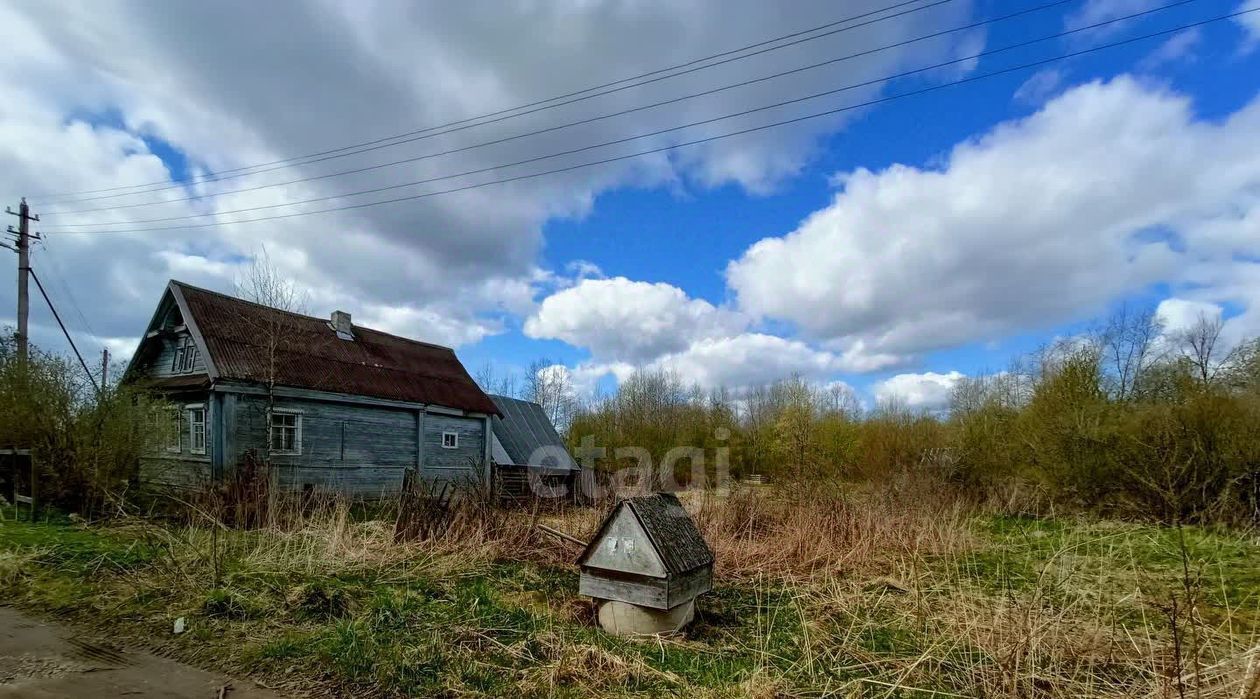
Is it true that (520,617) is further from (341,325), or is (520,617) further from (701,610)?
(341,325)

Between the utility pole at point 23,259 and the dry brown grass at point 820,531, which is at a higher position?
the utility pole at point 23,259

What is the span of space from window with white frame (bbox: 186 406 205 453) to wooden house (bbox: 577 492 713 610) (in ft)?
44.5

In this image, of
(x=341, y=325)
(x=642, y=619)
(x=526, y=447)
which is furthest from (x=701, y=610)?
(x=526, y=447)

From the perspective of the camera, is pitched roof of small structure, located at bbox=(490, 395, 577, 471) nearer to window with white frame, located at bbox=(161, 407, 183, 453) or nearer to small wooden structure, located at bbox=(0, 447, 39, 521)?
window with white frame, located at bbox=(161, 407, 183, 453)

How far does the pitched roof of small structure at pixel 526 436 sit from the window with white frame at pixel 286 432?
7123 mm

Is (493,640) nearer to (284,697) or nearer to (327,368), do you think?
(284,697)

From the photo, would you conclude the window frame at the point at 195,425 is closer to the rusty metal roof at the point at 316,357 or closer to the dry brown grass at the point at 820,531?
the rusty metal roof at the point at 316,357

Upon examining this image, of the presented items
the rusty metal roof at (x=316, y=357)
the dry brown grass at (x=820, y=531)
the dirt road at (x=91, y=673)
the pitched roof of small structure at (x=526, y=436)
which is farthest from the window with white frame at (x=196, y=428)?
Result: the dry brown grass at (x=820, y=531)

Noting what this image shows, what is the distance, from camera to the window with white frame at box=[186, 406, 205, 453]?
560 inches

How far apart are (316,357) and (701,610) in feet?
46.8

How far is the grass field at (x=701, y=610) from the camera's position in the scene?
11.4 feet

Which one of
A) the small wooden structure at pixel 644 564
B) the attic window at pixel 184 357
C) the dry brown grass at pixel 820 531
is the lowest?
the dry brown grass at pixel 820 531

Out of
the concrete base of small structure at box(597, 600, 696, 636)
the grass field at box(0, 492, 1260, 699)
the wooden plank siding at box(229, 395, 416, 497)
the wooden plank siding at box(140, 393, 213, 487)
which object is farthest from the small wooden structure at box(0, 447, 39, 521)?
the concrete base of small structure at box(597, 600, 696, 636)

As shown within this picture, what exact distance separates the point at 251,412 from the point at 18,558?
26.5 ft
